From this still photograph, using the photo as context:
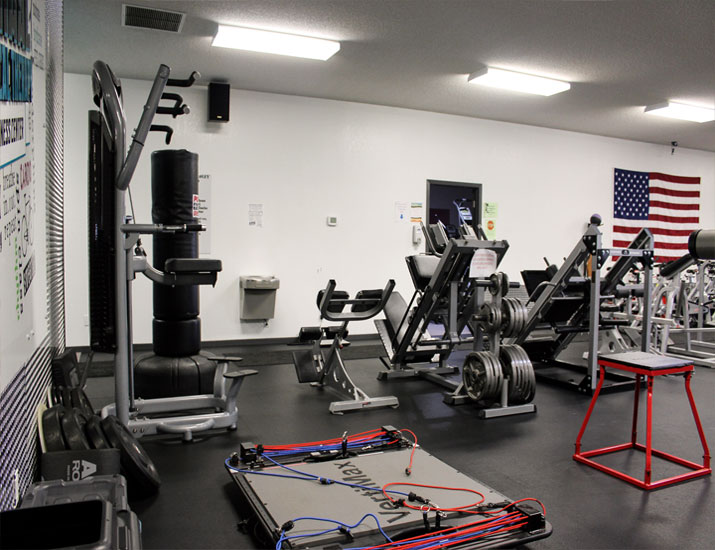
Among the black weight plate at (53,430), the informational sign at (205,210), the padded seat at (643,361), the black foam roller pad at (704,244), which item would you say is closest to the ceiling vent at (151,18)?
the informational sign at (205,210)

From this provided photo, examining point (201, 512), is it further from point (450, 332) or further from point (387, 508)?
point (450, 332)

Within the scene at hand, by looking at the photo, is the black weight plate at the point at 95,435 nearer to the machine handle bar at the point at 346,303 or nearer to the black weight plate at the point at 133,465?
the black weight plate at the point at 133,465

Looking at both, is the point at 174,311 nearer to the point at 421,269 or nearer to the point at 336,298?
the point at 336,298

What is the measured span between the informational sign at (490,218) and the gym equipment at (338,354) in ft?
13.2

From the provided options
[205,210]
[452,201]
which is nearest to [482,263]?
[205,210]

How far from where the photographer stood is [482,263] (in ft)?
14.7

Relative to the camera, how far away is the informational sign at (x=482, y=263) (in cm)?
444

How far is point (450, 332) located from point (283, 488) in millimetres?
2459

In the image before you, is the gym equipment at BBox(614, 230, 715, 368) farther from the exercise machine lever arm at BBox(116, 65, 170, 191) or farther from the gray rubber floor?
the exercise machine lever arm at BBox(116, 65, 170, 191)

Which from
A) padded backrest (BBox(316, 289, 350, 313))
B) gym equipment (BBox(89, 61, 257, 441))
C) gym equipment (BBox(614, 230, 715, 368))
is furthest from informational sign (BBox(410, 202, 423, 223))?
gym equipment (BBox(89, 61, 257, 441))

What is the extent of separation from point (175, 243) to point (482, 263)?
8.55ft

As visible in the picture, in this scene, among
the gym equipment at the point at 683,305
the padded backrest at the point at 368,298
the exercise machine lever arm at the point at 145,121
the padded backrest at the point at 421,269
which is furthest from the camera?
the gym equipment at the point at 683,305

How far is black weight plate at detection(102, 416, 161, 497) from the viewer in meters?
2.76

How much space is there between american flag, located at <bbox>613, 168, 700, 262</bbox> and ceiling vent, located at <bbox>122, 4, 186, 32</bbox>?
7.67 m
